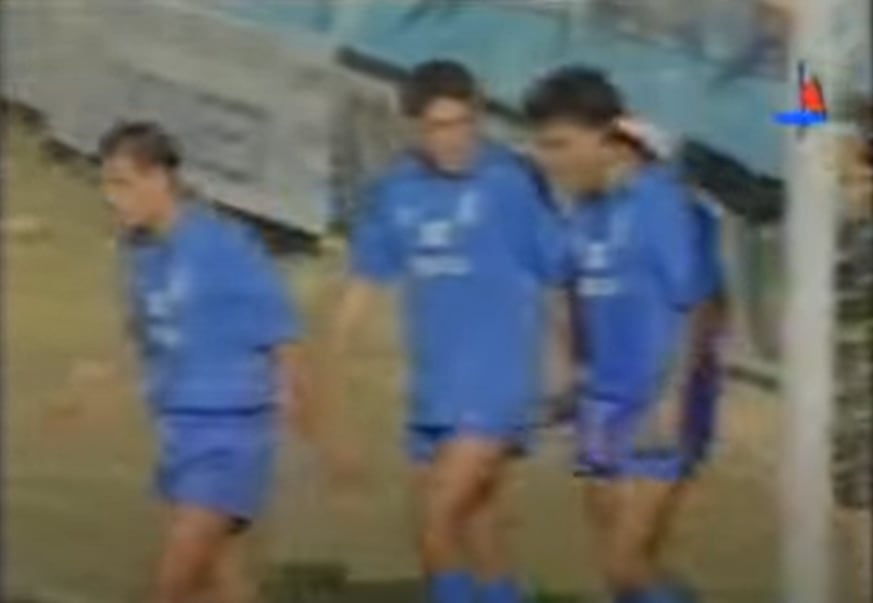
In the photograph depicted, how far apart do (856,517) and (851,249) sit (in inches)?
28.4

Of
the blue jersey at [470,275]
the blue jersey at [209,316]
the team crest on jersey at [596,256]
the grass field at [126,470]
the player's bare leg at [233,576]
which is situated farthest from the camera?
the grass field at [126,470]

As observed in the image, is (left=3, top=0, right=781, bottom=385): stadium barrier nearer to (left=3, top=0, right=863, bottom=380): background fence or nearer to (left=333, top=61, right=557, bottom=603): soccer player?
(left=3, top=0, right=863, bottom=380): background fence

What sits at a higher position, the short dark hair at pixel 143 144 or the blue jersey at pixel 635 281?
the short dark hair at pixel 143 144

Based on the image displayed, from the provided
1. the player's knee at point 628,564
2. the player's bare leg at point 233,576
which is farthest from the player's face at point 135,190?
the player's knee at point 628,564

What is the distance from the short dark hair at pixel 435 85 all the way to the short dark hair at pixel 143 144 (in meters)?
0.62

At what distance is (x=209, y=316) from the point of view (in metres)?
8.71

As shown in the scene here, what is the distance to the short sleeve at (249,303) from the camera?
28.7 feet

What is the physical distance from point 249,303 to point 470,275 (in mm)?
610

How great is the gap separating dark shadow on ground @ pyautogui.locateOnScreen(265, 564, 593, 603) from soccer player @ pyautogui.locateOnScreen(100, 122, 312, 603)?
0.45 m

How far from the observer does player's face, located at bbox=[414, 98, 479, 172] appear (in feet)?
30.0

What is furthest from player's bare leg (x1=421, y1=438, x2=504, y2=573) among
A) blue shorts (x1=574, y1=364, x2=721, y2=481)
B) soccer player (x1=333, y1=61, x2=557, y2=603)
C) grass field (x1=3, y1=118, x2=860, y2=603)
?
blue shorts (x1=574, y1=364, x2=721, y2=481)

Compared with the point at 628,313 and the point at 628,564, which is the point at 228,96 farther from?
the point at 628,564

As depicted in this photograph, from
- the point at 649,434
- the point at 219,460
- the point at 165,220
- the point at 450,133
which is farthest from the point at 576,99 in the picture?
the point at 219,460

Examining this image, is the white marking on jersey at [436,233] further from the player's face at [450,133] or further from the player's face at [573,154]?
the player's face at [573,154]
